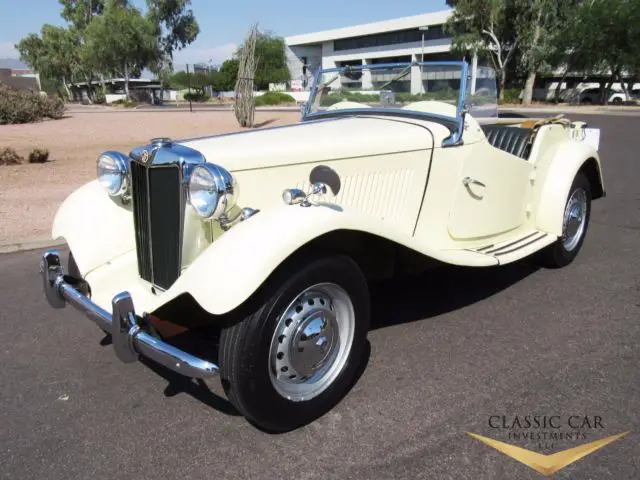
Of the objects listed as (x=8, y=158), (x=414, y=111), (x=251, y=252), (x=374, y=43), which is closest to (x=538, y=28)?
(x=374, y=43)

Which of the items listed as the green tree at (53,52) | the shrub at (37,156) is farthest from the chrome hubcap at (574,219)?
the green tree at (53,52)

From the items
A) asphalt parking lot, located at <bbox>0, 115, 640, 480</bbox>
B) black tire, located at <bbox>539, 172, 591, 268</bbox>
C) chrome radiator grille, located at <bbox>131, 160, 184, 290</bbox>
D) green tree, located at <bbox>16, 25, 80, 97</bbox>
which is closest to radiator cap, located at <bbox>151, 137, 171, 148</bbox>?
chrome radiator grille, located at <bbox>131, 160, 184, 290</bbox>

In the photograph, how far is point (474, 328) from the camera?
346 centimetres

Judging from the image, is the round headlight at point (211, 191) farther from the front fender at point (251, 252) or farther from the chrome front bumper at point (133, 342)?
the chrome front bumper at point (133, 342)

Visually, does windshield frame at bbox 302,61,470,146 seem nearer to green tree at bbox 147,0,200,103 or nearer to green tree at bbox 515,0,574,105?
green tree at bbox 515,0,574,105

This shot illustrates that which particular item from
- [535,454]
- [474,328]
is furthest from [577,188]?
[535,454]

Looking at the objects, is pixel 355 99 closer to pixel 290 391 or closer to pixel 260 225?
pixel 260 225

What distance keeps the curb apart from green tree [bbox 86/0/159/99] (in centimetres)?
4747

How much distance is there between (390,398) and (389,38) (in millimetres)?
64528

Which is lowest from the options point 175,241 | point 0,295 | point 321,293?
point 0,295

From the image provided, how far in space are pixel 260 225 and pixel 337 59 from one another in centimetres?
7115

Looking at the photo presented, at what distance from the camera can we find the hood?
2.68 metres

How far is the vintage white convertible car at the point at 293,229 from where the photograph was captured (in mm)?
2203

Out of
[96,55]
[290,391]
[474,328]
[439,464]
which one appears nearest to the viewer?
[439,464]
